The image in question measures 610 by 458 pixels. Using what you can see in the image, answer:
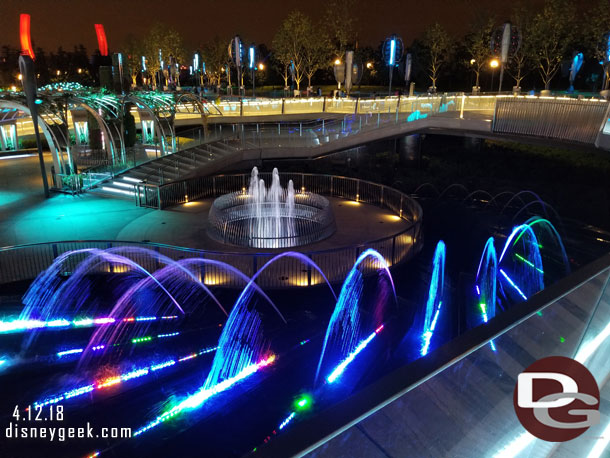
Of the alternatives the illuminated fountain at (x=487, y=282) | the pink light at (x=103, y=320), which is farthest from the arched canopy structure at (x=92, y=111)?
the illuminated fountain at (x=487, y=282)

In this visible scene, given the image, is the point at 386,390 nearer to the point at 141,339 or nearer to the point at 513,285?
the point at 141,339

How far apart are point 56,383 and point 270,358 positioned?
3942 millimetres

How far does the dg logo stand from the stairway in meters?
20.4

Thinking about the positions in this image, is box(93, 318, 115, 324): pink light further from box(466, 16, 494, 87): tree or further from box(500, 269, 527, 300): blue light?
box(466, 16, 494, 87): tree

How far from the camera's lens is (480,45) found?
6362 centimetres

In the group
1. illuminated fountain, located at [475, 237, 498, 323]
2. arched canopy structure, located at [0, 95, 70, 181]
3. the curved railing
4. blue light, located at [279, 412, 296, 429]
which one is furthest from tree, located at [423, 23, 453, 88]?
blue light, located at [279, 412, 296, 429]

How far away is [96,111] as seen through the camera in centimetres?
2481

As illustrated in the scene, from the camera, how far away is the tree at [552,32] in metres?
54.5

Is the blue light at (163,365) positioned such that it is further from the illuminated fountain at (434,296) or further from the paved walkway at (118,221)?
the paved walkway at (118,221)

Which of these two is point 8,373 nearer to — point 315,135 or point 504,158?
point 315,135

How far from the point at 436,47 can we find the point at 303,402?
69773 millimetres

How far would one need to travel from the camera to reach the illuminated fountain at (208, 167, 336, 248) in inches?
630

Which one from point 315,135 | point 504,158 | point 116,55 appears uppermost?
point 116,55

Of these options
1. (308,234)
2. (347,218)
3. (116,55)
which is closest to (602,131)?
(347,218)
